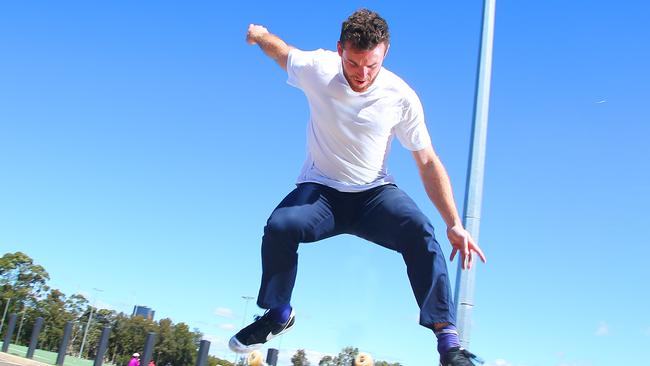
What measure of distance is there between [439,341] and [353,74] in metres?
1.56


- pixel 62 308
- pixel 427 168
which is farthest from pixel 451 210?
pixel 62 308

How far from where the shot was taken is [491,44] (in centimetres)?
653

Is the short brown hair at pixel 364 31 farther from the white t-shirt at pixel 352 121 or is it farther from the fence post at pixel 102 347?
the fence post at pixel 102 347

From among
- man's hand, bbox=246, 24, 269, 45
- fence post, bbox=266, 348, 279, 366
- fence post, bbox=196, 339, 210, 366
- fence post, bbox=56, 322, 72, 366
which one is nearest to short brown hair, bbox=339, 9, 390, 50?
man's hand, bbox=246, 24, 269, 45

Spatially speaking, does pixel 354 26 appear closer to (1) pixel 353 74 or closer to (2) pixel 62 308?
(1) pixel 353 74

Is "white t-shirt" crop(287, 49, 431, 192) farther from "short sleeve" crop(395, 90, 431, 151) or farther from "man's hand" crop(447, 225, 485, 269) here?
"man's hand" crop(447, 225, 485, 269)

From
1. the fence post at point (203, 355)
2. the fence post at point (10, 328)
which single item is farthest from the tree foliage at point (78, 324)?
the fence post at point (203, 355)

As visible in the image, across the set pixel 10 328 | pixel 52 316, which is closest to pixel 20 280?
pixel 52 316

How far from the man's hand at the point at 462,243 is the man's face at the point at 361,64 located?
0.99 metres

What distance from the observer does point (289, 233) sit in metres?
3.62

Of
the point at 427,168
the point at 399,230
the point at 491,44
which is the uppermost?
the point at 491,44

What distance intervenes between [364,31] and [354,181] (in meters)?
0.92

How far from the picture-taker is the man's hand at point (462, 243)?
143 inches

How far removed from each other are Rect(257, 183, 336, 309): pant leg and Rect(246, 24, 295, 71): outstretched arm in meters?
0.83
